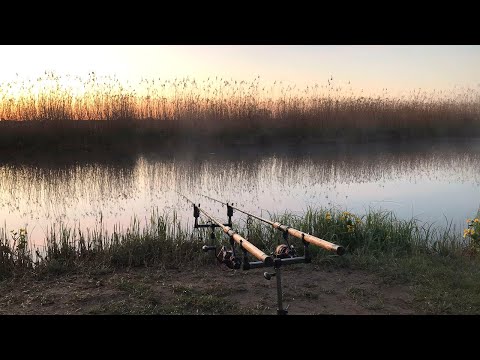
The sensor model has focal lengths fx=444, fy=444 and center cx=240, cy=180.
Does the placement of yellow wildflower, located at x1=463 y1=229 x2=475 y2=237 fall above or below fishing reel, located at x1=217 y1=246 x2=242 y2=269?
below

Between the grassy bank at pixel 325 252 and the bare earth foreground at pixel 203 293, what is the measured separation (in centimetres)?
12

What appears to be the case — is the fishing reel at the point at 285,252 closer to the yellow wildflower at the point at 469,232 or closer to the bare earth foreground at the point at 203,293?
the bare earth foreground at the point at 203,293

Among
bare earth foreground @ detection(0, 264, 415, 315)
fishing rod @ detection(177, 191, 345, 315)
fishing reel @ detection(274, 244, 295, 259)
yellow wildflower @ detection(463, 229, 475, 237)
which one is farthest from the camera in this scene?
yellow wildflower @ detection(463, 229, 475, 237)

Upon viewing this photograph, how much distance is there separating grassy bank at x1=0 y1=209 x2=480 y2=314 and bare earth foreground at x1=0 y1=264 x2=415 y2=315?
0.12 metres

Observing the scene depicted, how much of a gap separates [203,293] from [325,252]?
1643 millimetres

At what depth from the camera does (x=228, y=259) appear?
3.50 m

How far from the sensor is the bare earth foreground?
12.5 ft

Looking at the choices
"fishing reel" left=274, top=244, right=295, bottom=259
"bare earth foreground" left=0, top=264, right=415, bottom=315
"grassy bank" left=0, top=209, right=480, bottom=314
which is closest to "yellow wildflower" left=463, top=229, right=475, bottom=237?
"grassy bank" left=0, top=209, right=480, bottom=314

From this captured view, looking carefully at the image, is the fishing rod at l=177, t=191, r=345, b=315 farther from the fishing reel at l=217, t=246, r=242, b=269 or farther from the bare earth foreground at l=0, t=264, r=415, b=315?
the bare earth foreground at l=0, t=264, r=415, b=315

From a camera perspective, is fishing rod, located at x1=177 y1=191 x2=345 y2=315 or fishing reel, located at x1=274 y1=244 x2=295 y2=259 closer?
fishing rod, located at x1=177 y1=191 x2=345 y2=315

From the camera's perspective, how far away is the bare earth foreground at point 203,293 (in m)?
3.82
